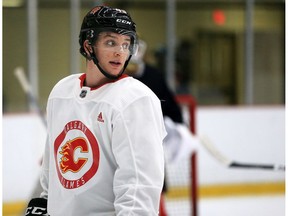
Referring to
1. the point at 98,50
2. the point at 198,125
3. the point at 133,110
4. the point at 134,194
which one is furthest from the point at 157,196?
the point at 198,125

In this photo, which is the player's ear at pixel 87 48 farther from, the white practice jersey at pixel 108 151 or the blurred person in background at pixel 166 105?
the blurred person in background at pixel 166 105

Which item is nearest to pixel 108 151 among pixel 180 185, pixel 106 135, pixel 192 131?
pixel 106 135

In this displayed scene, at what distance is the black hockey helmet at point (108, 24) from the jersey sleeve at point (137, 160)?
11 cm

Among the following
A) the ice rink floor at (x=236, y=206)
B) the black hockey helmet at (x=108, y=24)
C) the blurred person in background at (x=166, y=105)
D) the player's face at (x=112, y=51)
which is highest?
the black hockey helmet at (x=108, y=24)

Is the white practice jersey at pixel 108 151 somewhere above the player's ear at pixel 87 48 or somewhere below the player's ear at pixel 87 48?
below

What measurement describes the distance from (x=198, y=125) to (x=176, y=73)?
491mm

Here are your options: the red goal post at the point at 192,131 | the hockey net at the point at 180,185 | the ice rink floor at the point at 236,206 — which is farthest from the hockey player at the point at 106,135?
the ice rink floor at the point at 236,206

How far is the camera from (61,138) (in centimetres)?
169

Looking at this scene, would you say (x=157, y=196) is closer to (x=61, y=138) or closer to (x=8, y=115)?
(x=61, y=138)

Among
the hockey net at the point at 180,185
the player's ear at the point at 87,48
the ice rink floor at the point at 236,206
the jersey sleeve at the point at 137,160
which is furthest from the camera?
the ice rink floor at the point at 236,206

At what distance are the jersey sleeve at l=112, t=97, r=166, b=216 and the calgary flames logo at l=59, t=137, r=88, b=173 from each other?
9cm

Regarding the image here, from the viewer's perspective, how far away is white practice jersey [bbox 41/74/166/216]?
1542 mm

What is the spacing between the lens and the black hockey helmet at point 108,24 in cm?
161

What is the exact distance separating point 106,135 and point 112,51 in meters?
0.17
